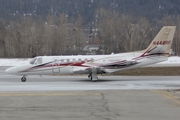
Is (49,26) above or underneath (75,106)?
above

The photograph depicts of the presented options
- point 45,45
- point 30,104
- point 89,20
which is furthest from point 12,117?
point 89,20

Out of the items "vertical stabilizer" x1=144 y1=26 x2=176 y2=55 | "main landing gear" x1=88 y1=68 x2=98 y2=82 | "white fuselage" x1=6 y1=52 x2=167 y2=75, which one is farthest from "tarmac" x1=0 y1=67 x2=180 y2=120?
"vertical stabilizer" x1=144 y1=26 x2=176 y2=55

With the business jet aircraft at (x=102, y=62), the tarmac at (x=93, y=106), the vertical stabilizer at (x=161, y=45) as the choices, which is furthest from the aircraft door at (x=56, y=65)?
the tarmac at (x=93, y=106)

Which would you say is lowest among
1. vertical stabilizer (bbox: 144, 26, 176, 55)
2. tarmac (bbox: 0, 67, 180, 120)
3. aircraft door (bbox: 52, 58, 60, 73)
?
tarmac (bbox: 0, 67, 180, 120)

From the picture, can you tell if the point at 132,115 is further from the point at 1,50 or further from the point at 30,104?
the point at 1,50

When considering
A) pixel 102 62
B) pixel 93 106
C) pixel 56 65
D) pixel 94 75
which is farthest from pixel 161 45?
pixel 93 106

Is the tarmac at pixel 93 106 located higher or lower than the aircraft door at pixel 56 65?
lower

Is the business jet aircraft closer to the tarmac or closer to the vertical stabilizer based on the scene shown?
the vertical stabilizer

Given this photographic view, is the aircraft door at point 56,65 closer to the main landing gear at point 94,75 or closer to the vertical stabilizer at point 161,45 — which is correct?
the main landing gear at point 94,75

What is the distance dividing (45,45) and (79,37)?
24.6 ft

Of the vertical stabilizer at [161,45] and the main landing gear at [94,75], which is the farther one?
the vertical stabilizer at [161,45]

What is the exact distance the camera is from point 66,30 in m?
79.5

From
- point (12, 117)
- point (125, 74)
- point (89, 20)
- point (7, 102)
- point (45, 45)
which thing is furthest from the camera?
point (89, 20)

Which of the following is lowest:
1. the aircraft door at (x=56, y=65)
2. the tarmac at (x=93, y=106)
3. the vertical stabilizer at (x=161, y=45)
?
the tarmac at (x=93, y=106)
